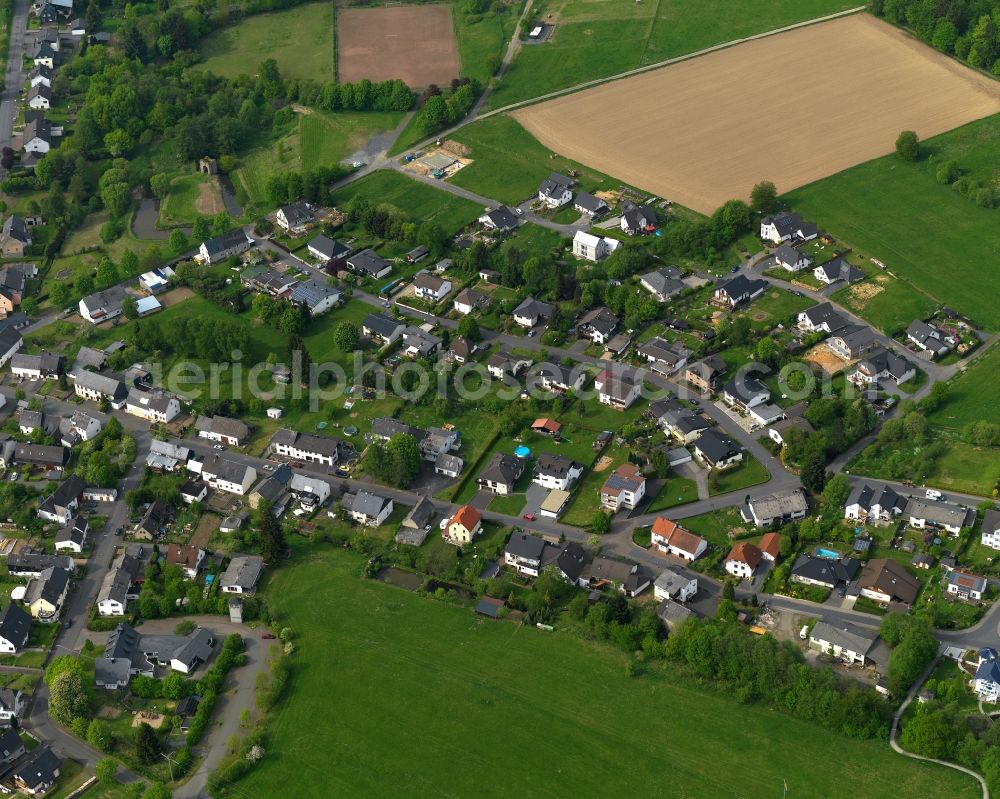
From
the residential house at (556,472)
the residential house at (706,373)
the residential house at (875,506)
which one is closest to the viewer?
the residential house at (875,506)

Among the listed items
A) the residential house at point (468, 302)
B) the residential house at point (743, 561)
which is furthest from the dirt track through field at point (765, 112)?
the residential house at point (743, 561)

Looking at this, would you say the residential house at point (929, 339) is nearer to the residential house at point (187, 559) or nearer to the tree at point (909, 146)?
the tree at point (909, 146)

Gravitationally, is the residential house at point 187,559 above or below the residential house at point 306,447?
below

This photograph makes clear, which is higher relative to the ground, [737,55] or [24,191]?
[737,55]

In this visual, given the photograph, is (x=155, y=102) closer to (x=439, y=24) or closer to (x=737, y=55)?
(x=439, y=24)

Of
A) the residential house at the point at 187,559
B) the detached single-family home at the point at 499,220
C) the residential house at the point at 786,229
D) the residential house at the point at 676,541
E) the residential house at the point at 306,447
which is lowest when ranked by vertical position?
the residential house at the point at 187,559

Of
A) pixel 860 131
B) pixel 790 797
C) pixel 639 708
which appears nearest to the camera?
pixel 790 797

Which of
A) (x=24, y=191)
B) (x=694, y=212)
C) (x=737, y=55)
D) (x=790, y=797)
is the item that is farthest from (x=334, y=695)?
(x=737, y=55)
